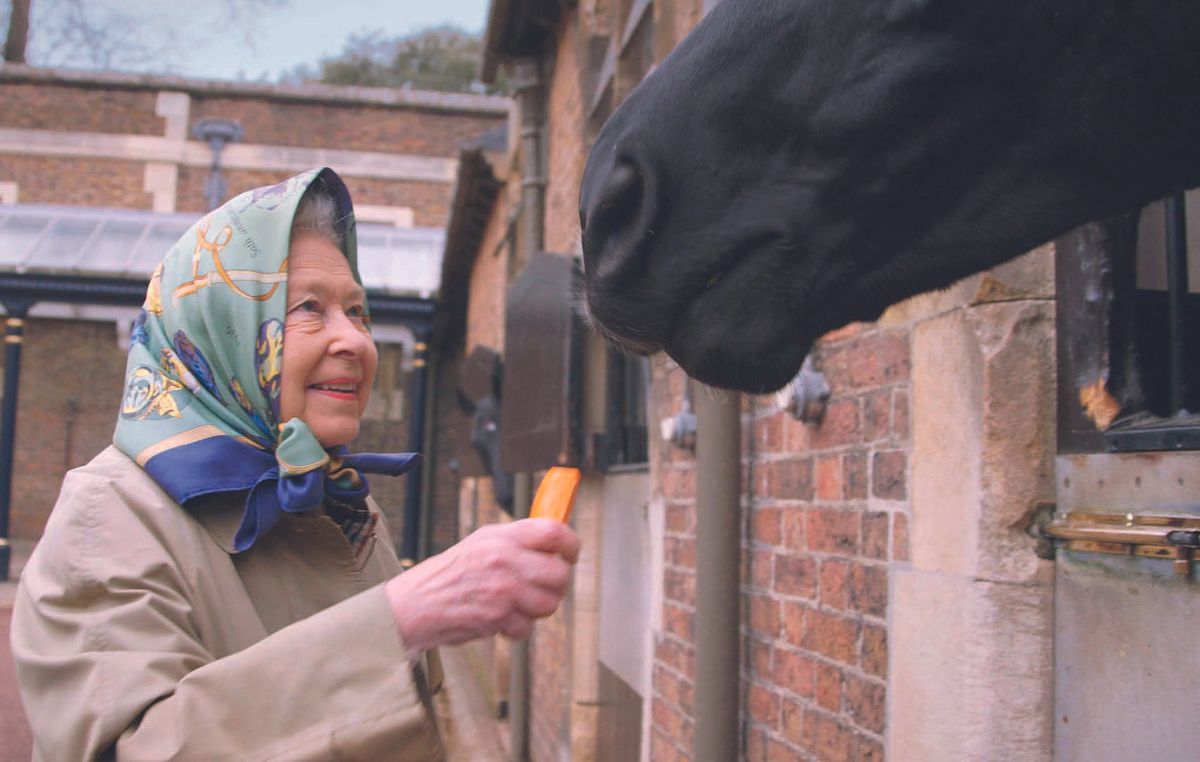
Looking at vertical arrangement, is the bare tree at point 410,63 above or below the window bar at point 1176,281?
above

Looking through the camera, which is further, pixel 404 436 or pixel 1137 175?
pixel 404 436

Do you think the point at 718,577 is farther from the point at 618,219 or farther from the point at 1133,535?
the point at 618,219

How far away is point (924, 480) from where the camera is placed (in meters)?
2.07

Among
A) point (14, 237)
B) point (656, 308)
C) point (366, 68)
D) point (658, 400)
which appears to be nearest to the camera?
point (656, 308)

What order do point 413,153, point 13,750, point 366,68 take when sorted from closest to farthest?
point 13,750, point 413,153, point 366,68

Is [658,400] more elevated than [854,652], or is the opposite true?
[658,400]

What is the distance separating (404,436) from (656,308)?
16.9 m

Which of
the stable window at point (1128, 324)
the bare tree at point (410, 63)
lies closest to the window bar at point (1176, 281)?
the stable window at point (1128, 324)

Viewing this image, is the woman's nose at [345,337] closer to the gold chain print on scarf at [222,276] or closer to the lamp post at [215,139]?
the gold chain print on scarf at [222,276]

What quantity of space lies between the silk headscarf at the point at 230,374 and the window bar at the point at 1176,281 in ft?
4.11

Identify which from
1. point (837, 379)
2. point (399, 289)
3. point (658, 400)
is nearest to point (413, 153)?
point (399, 289)

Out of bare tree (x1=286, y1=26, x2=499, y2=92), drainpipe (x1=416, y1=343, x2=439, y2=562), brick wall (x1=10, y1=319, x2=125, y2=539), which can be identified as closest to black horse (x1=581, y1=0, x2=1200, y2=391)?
drainpipe (x1=416, y1=343, x2=439, y2=562)

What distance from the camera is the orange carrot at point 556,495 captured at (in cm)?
142

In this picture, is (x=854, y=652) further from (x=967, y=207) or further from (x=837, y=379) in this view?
(x=967, y=207)
